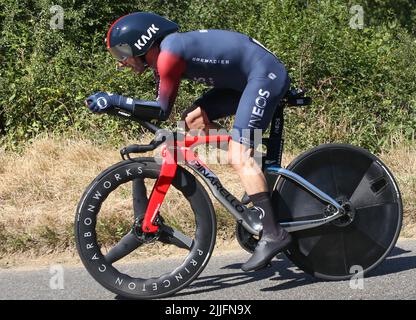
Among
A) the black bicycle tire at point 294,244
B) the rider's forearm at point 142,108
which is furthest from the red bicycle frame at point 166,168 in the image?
the black bicycle tire at point 294,244

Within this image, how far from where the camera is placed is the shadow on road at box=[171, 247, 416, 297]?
4789mm

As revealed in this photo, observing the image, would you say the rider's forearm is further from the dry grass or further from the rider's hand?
the dry grass

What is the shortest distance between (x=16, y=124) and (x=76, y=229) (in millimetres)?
4631

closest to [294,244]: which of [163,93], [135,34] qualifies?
[163,93]

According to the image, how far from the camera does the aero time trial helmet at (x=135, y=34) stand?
174 inches

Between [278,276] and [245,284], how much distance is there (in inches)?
10.7

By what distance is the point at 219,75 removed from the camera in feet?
15.1

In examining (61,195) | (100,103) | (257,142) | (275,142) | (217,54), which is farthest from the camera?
(61,195)

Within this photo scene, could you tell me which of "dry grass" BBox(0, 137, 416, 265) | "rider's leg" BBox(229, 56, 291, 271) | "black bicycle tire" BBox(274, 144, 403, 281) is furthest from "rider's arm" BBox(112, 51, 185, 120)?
"dry grass" BBox(0, 137, 416, 265)

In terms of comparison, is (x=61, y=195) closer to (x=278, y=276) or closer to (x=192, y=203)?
(x=192, y=203)

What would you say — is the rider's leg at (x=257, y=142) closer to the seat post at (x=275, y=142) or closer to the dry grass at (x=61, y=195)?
the seat post at (x=275, y=142)

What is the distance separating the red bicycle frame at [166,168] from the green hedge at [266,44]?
3.27m

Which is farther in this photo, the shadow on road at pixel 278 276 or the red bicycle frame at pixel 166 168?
the shadow on road at pixel 278 276

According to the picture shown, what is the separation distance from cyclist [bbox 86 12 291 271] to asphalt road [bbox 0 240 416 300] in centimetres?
29
